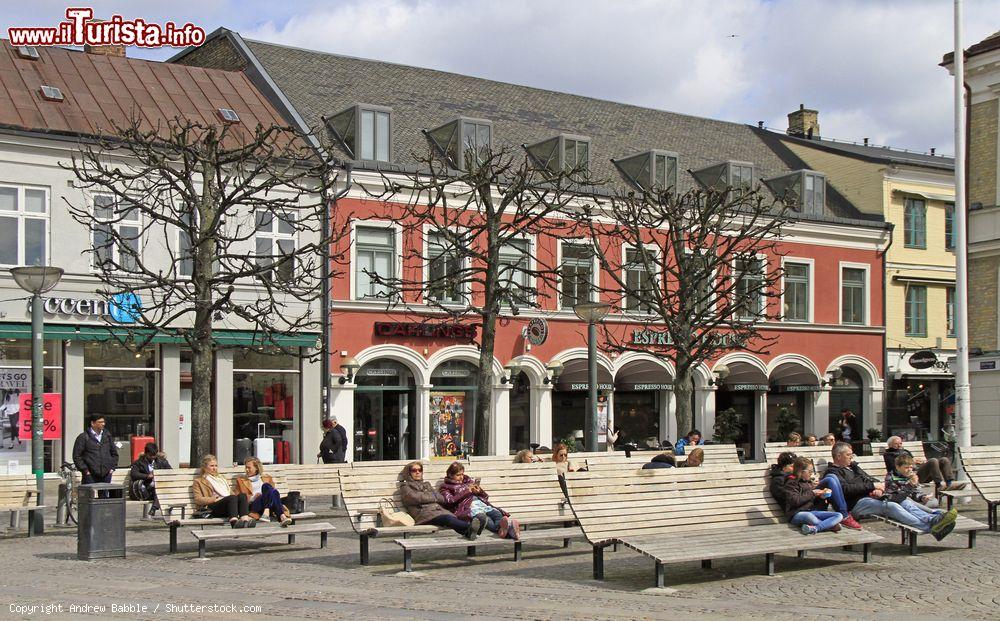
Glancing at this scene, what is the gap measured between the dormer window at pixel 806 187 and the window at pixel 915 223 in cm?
303

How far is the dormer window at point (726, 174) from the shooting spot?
4172cm

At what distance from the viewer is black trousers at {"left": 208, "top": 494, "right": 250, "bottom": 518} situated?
1566 cm

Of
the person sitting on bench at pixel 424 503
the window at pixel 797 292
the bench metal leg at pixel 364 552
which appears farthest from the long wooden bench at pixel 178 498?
the window at pixel 797 292

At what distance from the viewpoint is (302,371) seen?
3297cm

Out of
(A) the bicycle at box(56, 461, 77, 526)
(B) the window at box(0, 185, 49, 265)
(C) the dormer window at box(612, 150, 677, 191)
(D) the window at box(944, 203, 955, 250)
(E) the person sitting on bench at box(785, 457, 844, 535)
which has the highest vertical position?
(C) the dormer window at box(612, 150, 677, 191)

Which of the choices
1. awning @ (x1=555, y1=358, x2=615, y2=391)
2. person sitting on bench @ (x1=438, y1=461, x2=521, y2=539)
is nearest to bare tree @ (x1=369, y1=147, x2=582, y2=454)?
awning @ (x1=555, y1=358, x2=615, y2=391)

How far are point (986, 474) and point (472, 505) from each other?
6.91 meters

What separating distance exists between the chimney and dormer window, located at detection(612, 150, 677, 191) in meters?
15.0

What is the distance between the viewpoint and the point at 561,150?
125ft

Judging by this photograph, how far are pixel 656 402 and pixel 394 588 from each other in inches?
1111

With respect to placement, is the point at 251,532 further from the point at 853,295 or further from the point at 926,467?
the point at 853,295

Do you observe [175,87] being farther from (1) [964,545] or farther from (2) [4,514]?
(1) [964,545]

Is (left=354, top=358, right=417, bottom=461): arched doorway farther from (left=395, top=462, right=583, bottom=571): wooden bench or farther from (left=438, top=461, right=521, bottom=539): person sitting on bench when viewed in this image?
(left=438, top=461, right=521, bottom=539): person sitting on bench

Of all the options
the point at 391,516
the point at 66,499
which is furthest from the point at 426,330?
the point at 391,516
